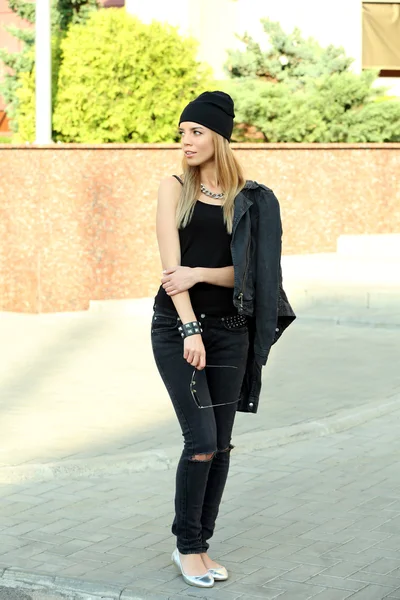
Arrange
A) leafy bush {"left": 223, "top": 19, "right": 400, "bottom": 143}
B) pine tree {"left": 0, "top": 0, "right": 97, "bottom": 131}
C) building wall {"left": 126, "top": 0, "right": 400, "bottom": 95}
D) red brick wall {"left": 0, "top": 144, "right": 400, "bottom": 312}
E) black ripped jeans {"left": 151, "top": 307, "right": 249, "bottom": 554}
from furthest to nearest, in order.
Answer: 1. building wall {"left": 126, "top": 0, "right": 400, "bottom": 95}
2. pine tree {"left": 0, "top": 0, "right": 97, "bottom": 131}
3. leafy bush {"left": 223, "top": 19, "right": 400, "bottom": 143}
4. red brick wall {"left": 0, "top": 144, "right": 400, "bottom": 312}
5. black ripped jeans {"left": 151, "top": 307, "right": 249, "bottom": 554}

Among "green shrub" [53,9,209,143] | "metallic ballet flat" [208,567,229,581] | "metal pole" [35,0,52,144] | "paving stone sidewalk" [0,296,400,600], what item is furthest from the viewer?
"green shrub" [53,9,209,143]

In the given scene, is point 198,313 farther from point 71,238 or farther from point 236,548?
point 71,238

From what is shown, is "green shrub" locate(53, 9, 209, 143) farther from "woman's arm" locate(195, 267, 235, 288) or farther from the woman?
"woman's arm" locate(195, 267, 235, 288)

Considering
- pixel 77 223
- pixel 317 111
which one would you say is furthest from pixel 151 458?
pixel 317 111

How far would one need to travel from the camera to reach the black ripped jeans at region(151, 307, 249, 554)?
4.79 meters

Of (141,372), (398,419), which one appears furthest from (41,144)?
(398,419)

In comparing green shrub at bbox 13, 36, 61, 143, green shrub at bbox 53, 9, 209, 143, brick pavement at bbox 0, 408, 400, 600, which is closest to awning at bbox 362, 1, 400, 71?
green shrub at bbox 53, 9, 209, 143

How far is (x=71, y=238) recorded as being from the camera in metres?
12.5

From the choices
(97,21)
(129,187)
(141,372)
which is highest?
(97,21)

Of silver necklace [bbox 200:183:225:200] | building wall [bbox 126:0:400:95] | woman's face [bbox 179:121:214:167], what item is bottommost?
silver necklace [bbox 200:183:225:200]

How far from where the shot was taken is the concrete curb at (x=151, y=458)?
649 centimetres

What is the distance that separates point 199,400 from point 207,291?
0.42 m

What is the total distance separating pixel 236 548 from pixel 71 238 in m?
7.41

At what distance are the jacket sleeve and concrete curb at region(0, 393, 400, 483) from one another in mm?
1982
